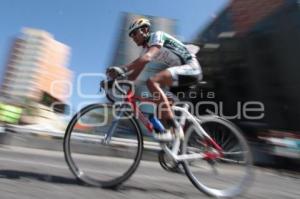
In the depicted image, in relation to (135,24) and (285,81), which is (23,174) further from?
(285,81)

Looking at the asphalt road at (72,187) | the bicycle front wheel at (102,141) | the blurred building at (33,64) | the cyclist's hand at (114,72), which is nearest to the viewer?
the asphalt road at (72,187)

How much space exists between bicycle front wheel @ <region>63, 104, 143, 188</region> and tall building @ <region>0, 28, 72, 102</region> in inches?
3272

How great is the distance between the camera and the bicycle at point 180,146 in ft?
16.4

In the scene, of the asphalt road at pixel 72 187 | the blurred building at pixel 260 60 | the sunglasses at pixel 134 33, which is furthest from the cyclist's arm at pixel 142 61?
the blurred building at pixel 260 60

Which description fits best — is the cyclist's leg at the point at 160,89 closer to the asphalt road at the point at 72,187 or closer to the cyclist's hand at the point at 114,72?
the cyclist's hand at the point at 114,72

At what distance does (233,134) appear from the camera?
5035mm

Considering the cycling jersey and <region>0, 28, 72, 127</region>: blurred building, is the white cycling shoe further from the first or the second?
<region>0, 28, 72, 127</region>: blurred building

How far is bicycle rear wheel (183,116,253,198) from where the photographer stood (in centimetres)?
498

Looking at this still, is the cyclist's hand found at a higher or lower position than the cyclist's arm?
lower

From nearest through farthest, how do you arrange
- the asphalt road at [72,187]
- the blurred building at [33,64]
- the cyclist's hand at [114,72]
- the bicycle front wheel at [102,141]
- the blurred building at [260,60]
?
the asphalt road at [72,187], the cyclist's hand at [114,72], the bicycle front wheel at [102,141], the blurred building at [260,60], the blurred building at [33,64]

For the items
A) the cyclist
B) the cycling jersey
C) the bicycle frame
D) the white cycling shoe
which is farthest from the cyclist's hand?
the white cycling shoe

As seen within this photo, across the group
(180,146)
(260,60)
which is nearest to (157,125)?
(180,146)

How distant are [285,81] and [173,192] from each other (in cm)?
3013

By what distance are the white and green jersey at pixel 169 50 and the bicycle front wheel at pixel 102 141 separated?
2.27 feet
